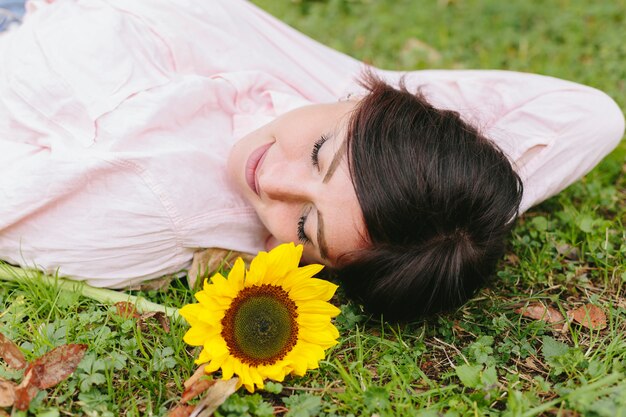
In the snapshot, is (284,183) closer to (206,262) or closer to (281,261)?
(281,261)

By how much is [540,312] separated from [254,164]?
3.73 feet

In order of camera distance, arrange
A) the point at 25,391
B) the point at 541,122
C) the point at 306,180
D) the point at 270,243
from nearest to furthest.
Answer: the point at 25,391, the point at 306,180, the point at 270,243, the point at 541,122

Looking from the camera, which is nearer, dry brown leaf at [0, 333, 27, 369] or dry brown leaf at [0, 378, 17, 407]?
dry brown leaf at [0, 378, 17, 407]

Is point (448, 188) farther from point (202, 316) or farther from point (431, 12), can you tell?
point (431, 12)

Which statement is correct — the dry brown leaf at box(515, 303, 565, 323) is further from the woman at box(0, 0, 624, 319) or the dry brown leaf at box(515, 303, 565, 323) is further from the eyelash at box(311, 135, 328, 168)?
the eyelash at box(311, 135, 328, 168)

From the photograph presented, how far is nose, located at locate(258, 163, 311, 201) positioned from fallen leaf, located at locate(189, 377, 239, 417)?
605 millimetres

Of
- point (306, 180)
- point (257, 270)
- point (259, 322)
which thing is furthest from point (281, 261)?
point (306, 180)

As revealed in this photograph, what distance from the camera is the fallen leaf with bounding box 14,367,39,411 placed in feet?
5.92

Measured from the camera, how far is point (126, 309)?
2203 millimetres

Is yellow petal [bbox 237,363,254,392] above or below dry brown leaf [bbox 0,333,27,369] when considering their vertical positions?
above

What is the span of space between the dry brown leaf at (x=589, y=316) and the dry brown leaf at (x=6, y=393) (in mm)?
1796

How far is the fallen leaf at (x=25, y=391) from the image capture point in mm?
1806

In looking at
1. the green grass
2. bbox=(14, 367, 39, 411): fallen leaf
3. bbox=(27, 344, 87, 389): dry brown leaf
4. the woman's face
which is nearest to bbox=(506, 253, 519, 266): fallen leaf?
the green grass

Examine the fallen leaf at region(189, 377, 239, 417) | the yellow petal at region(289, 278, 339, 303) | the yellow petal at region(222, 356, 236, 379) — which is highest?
the yellow petal at region(289, 278, 339, 303)
